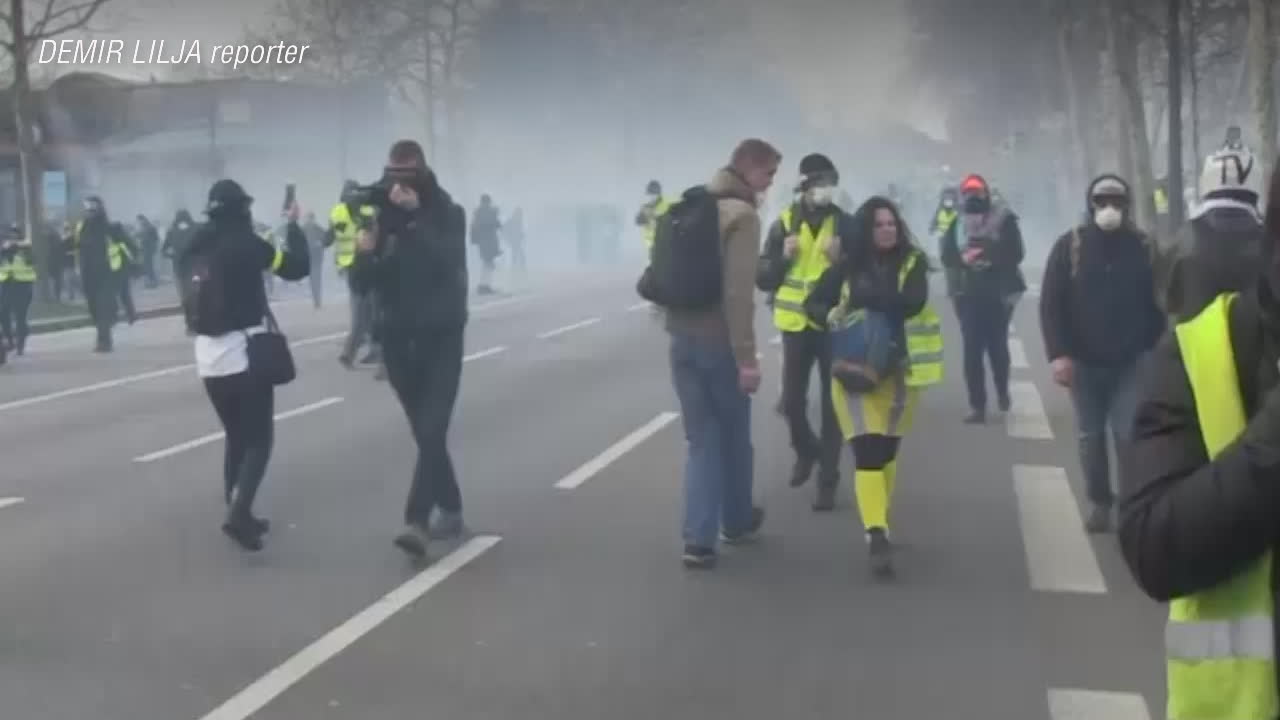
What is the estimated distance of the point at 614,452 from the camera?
40.7 feet

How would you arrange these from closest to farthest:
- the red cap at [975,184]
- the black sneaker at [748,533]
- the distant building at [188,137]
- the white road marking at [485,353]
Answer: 1. the black sneaker at [748,533]
2. the red cap at [975,184]
3. the white road marking at [485,353]
4. the distant building at [188,137]

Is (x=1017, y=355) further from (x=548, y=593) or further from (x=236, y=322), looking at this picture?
(x=548, y=593)

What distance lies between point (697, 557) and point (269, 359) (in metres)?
2.20

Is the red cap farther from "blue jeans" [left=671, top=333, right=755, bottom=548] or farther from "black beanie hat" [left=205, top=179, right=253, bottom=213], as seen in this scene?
"black beanie hat" [left=205, top=179, right=253, bottom=213]

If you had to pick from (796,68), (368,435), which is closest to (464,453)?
(368,435)

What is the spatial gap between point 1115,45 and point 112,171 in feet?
95.3

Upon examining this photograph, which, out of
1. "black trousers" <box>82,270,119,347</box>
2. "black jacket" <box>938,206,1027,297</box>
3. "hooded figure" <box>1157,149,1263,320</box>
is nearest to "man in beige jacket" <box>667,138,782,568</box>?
"hooded figure" <box>1157,149,1263,320</box>

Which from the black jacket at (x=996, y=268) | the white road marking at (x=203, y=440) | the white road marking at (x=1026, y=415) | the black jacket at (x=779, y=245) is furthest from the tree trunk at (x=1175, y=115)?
the black jacket at (x=779, y=245)

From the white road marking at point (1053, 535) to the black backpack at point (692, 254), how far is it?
6.26 ft

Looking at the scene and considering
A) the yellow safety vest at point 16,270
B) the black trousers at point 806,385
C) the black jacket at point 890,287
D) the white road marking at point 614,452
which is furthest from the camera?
the yellow safety vest at point 16,270

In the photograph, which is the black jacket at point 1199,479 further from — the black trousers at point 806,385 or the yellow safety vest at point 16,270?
the yellow safety vest at point 16,270

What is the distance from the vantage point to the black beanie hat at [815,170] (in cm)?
963

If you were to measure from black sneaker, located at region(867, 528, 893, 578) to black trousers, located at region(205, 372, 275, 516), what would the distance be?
280cm

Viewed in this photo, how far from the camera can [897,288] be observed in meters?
8.53
